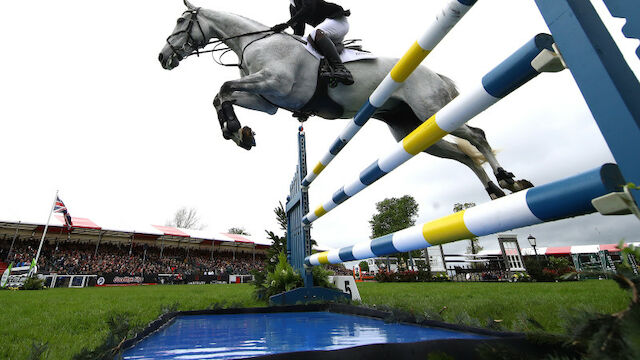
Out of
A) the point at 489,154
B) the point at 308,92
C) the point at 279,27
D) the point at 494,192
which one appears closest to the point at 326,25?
the point at 279,27

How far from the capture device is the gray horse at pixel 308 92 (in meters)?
→ 2.11

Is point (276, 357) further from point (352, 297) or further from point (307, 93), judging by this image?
point (352, 297)

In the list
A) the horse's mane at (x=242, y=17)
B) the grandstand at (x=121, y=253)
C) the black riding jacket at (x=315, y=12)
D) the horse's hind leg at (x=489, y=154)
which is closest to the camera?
the horse's hind leg at (x=489, y=154)

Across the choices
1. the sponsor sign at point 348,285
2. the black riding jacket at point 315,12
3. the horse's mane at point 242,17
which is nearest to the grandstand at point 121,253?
the sponsor sign at point 348,285

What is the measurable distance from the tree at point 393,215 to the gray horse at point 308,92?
21921 millimetres

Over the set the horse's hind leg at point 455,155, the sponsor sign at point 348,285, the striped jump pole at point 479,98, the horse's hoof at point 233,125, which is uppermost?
the horse's hoof at point 233,125

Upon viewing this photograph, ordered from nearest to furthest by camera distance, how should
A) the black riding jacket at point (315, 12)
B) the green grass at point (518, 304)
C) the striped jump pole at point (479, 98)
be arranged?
the striped jump pole at point (479, 98), the green grass at point (518, 304), the black riding jacket at point (315, 12)

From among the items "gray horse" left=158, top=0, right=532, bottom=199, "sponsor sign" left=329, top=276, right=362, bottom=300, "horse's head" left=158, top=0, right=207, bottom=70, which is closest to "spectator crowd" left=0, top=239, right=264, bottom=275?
"sponsor sign" left=329, top=276, right=362, bottom=300

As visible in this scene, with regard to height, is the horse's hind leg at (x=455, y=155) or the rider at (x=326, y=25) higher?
the rider at (x=326, y=25)

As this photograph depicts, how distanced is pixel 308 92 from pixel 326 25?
608 mm

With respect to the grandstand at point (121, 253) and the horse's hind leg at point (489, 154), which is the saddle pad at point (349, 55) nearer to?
the horse's hind leg at point (489, 154)

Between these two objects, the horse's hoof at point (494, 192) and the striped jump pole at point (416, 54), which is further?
the horse's hoof at point (494, 192)

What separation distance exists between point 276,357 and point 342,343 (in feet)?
2.22

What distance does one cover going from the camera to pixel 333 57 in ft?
7.00
